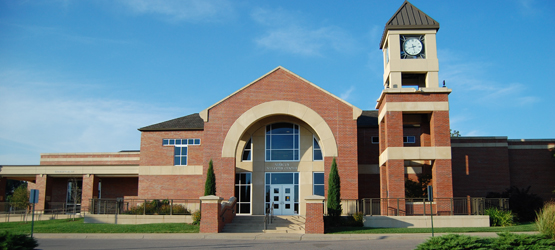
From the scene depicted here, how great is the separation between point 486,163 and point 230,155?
20.0 meters

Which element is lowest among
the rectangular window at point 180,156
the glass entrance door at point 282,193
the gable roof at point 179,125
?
the glass entrance door at point 282,193

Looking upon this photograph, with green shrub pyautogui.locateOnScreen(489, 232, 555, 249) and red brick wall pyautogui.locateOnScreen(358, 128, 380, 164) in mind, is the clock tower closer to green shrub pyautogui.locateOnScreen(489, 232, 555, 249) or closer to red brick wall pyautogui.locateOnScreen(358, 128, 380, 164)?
red brick wall pyautogui.locateOnScreen(358, 128, 380, 164)

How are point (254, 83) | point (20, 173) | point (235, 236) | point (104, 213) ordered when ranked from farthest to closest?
1. point (20, 173)
2. point (254, 83)
3. point (104, 213)
4. point (235, 236)

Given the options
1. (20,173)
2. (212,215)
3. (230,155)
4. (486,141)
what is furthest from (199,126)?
(486,141)

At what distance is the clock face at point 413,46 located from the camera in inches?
1232

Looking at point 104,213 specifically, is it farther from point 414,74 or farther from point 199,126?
point 414,74

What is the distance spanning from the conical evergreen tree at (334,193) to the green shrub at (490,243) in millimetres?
13330

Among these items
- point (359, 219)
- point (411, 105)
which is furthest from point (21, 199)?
point (411, 105)

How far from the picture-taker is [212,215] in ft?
82.4

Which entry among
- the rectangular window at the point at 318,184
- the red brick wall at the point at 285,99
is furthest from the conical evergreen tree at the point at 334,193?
the rectangular window at the point at 318,184

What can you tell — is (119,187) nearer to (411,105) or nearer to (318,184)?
(318,184)

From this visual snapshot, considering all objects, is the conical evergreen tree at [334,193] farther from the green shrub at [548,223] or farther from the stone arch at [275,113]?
the green shrub at [548,223]

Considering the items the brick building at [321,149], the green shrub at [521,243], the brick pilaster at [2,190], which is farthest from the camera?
the brick pilaster at [2,190]

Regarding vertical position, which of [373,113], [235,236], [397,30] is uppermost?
[397,30]
